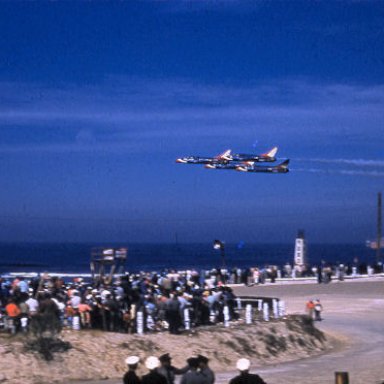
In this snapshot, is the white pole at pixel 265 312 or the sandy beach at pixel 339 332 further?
the white pole at pixel 265 312

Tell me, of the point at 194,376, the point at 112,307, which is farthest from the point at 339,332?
the point at 194,376

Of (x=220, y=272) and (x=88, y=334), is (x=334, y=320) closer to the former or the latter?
(x=220, y=272)

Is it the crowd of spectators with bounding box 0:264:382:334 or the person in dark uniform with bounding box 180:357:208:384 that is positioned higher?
the crowd of spectators with bounding box 0:264:382:334

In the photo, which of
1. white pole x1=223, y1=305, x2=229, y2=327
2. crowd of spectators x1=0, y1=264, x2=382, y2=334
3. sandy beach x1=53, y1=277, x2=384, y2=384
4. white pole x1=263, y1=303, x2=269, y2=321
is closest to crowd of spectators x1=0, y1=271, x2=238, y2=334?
crowd of spectators x1=0, y1=264, x2=382, y2=334

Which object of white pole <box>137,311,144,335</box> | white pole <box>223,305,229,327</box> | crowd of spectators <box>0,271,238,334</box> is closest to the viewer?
crowd of spectators <box>0,271,238,334</box>

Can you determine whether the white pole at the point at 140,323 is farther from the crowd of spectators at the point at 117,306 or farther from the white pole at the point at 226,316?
the white pole at the point at 226,316

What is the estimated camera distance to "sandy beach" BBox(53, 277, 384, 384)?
24672 millimetres

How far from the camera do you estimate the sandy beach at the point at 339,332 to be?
80.9ft

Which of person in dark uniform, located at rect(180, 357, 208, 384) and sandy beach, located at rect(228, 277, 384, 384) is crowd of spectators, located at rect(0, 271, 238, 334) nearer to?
sandy beach, located at rect(228, 277, 384, 384)

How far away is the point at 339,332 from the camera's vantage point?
3438 centimetres

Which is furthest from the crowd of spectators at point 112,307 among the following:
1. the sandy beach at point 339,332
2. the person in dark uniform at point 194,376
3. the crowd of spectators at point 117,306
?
the person in dark uniform at point 194,376

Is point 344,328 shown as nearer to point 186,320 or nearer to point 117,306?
point 186,320

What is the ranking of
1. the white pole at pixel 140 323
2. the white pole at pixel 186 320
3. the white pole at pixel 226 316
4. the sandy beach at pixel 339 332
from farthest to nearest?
the white pole at pixel 226 316 → the white pole at pixel 186 320 → the white pole at pixel 140 323 → the sandy beach at pixel 339 332

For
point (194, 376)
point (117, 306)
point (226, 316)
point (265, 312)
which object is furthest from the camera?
point (265, 312)
